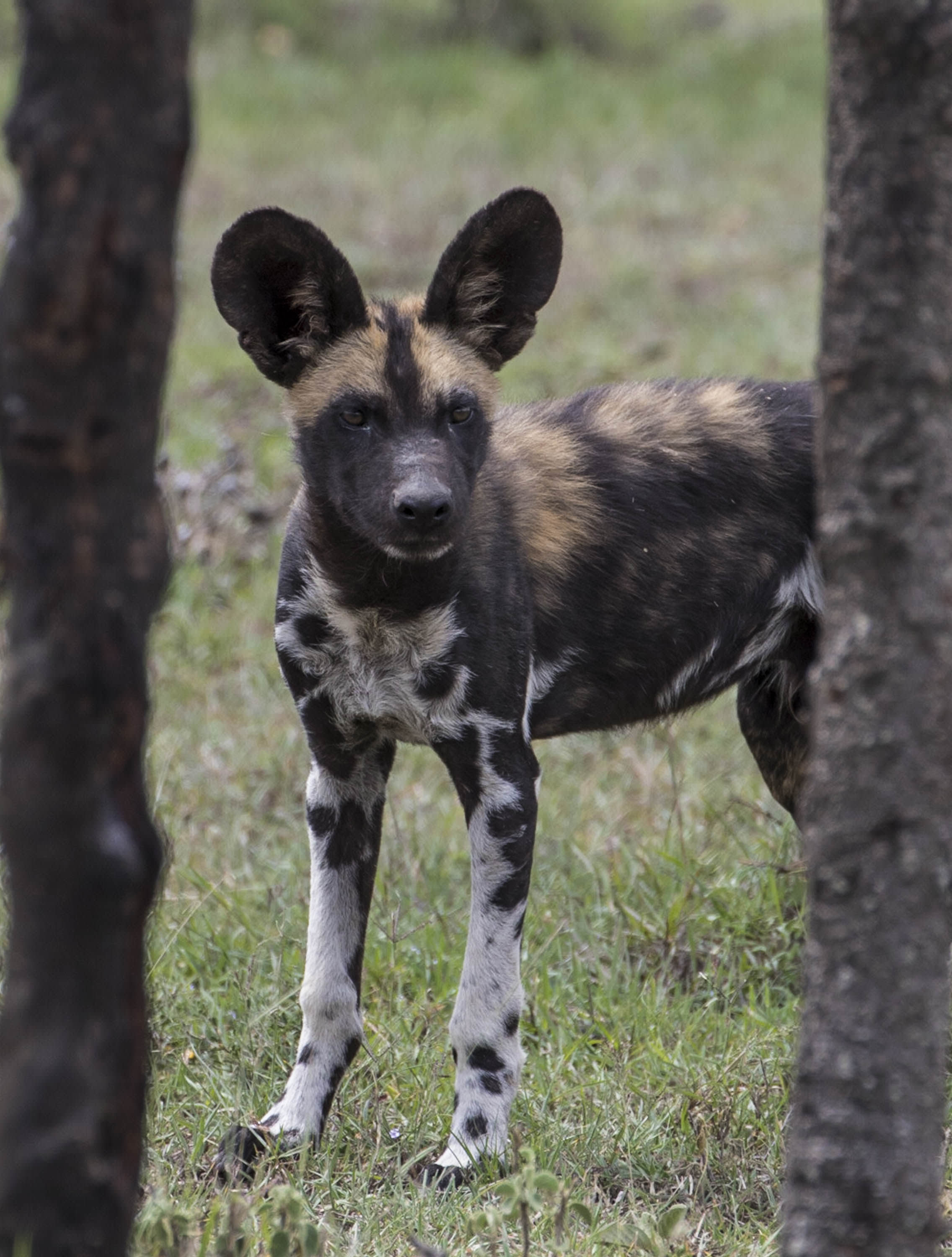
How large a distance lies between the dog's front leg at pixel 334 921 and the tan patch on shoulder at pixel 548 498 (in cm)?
52

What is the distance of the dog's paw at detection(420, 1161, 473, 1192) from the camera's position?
9.63 ft

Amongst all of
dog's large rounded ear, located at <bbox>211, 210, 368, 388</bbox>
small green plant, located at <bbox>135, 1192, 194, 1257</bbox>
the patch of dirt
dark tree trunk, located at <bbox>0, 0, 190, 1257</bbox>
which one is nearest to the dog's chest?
dog's large rounded ear, located at <bbox>211, 210, 368, 388</bbox>

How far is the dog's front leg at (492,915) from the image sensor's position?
3.10 meters

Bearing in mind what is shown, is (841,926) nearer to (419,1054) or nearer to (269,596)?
(419,1054)

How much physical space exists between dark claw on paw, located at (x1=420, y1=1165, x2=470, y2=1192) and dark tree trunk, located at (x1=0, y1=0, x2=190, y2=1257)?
4.03 ft

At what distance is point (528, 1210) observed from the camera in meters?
2.62

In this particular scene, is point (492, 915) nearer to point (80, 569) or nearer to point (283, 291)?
point (283, 291)

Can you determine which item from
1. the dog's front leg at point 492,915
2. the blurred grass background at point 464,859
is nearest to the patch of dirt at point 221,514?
the blurred grass background at point 464,859

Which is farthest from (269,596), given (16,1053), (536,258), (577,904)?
(16,1053)

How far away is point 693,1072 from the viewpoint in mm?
3197

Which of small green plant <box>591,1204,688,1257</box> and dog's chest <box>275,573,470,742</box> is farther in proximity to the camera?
dog's chest <box>275,573,470,742</box>

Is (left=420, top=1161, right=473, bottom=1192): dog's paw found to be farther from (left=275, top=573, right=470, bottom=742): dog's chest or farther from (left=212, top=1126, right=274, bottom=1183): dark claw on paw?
(left=275, top=573, right=470, bottom=742): dog's chest

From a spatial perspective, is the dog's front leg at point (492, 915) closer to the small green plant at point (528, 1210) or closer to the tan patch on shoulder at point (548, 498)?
the small green plant at point (528, 1210)

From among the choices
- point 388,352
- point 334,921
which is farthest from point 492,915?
point 388,352
